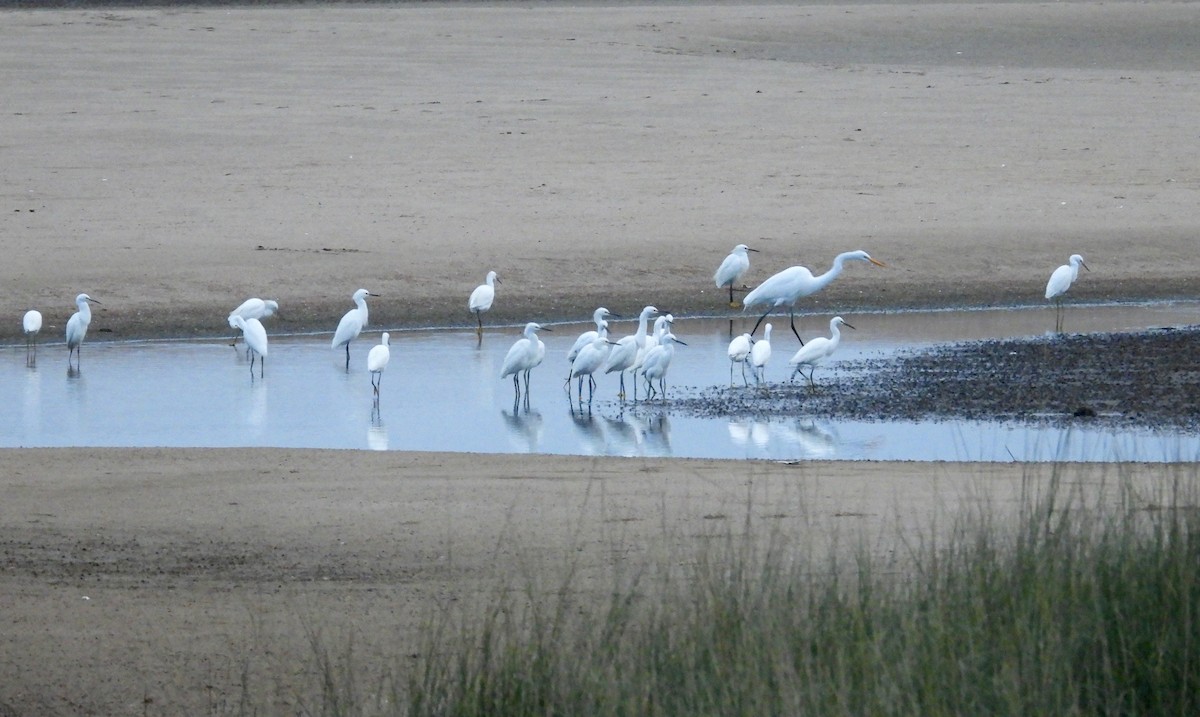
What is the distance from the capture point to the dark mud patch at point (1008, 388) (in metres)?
11.5

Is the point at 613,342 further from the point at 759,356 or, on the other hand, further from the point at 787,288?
the point at 787,288

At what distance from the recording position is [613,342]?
14.4 m

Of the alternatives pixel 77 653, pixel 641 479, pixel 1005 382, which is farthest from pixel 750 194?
pixel 77 653

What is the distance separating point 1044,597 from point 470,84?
2494cm

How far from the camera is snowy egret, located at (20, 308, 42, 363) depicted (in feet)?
46.4

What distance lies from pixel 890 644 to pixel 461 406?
789 cm

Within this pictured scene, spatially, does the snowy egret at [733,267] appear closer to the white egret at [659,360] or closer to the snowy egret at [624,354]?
the snowy egret at [624,354]

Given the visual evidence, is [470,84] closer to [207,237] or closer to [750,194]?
[750,194]

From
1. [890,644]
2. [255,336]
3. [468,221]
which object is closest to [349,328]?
[255,336]

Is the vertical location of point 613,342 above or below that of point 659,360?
above

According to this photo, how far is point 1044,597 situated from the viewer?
495cm

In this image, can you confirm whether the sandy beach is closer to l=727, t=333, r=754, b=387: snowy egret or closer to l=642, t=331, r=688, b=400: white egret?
l=642, t=331, r=688, b=400: white egret

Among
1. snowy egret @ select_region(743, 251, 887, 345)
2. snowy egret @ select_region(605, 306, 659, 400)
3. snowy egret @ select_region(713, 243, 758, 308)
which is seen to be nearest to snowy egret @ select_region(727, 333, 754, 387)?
snowy egret @ select_region(605, 306, 659, 400)

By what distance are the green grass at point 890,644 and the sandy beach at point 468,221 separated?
0.57 metres
